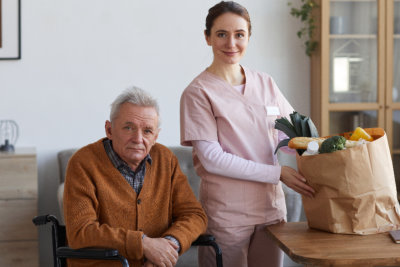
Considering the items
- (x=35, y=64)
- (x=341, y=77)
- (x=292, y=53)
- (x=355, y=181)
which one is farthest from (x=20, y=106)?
(x=355, y=181)

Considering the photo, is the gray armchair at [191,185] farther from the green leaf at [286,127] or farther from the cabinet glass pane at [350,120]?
the green leaf at [286,127]

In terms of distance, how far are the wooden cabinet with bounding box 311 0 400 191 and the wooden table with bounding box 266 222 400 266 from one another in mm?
2122

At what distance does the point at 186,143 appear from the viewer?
205 centimetres

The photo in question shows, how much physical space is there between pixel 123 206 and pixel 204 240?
11.5 inches

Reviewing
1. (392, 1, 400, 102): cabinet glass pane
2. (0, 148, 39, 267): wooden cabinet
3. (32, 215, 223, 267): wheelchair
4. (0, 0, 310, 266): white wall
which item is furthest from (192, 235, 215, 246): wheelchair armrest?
(392, 1, 400, 102): cabinet glass pane

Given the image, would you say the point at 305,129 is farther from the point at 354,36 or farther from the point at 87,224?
the point at 354,36

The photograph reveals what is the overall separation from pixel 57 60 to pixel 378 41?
2098mm

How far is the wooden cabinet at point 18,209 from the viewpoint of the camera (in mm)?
3395

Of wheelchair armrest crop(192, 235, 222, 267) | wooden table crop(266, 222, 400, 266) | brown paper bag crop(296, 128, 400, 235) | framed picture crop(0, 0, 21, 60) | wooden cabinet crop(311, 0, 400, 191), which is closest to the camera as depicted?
wooden table crop(266, 222, 400, 266)

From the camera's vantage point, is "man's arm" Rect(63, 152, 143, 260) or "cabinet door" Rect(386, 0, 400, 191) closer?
"man's arm" Rect(63, 152, 143, 260)

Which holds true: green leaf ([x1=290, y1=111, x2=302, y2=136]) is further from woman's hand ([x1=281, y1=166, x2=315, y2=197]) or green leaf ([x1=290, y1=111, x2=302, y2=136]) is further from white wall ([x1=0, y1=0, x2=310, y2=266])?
white wall ([x1=0, y1=0, x2=310, y2=266])

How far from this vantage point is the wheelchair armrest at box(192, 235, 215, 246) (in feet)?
6.38

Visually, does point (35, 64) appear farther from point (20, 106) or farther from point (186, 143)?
point (186, 143)

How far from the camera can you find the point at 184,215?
204cm
